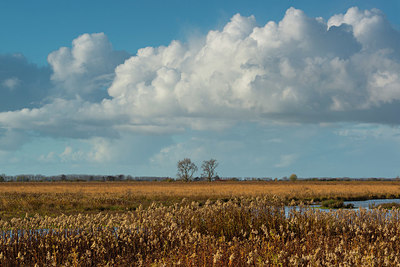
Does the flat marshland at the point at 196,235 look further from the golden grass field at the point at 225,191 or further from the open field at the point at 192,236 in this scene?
the golden grass field at the point at 225,191

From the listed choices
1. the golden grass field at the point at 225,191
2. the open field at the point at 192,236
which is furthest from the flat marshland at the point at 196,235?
the golden grass field at the point at 225,191

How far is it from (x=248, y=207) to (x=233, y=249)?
4.98 m

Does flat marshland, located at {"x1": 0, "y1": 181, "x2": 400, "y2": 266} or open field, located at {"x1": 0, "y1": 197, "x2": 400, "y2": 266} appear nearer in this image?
flat marshland, located at {"x1": 0, "y1": 181, "x2": 400, "y2": 266}

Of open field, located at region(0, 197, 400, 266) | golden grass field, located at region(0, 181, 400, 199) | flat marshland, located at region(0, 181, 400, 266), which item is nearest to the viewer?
flat marshland, located at region(0, 181, 400, 266)

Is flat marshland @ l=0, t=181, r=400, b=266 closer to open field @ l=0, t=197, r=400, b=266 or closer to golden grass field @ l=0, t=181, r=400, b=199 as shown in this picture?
open field @ l=0, t=197, r=400, b=266

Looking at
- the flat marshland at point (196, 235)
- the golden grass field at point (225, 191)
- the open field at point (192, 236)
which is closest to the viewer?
the flat marshland at point (196, 235)

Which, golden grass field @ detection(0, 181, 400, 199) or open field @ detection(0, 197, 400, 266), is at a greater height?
open field @ detection(0, 197, 400, 266)

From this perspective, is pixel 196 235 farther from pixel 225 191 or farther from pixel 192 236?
pixel 225 191

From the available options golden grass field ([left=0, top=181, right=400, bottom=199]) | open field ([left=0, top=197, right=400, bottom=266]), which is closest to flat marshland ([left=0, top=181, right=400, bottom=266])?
open field ([left=0, top=197, right=400, bottom=266])

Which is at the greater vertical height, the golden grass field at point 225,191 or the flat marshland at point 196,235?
the flat marshland at point 196,235

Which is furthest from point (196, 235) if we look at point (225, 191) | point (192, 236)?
point (225, 191)

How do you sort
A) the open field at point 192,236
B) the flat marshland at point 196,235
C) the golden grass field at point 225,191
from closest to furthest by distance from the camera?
the flat marshland at point 196,235 → the open field at point 192,236 → the golden grass field at point 225,191

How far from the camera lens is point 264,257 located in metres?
7.66

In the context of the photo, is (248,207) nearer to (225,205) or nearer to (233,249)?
(225,205)
